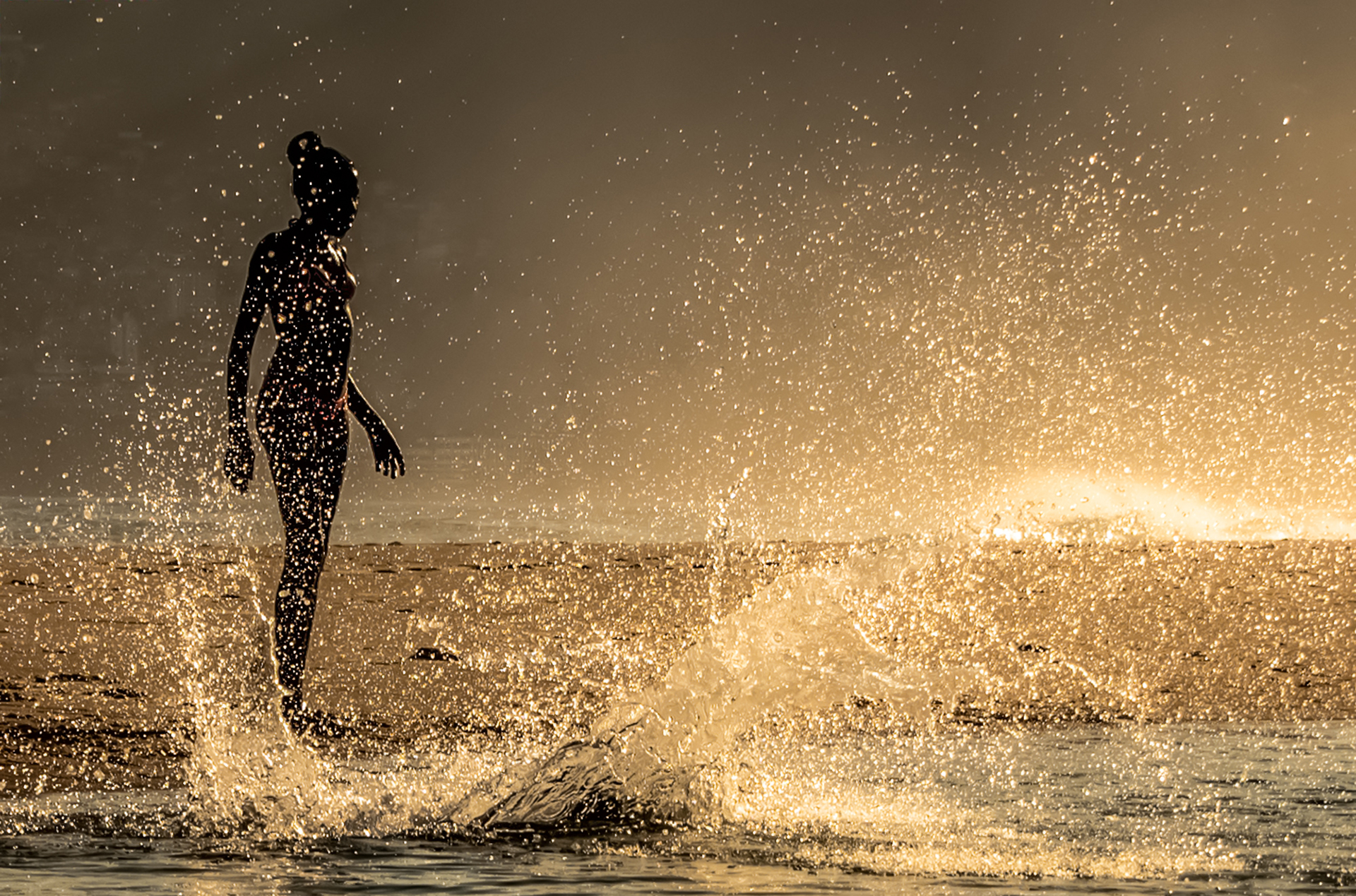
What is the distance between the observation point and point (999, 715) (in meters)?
7.15

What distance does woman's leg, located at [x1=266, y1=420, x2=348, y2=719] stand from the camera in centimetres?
598

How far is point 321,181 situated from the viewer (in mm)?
6172

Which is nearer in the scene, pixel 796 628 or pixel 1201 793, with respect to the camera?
pixel 1201 793

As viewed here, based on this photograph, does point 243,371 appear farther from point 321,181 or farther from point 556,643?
point 556,643

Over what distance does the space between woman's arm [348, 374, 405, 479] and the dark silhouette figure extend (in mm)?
235

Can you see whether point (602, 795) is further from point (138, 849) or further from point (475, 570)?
point (475, 570)

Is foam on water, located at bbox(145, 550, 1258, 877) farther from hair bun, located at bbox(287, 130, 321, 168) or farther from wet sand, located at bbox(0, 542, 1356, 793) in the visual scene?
hair bun, located at bbox(287, 130, 321, 168)

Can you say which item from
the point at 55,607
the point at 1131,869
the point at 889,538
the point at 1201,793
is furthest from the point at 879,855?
the point at 55,607

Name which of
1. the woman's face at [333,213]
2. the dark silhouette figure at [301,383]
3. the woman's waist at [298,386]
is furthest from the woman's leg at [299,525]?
the woman's face at [333,213]

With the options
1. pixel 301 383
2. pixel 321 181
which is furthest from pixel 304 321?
pixel 321 181

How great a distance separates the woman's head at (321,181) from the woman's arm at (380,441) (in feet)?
2.52

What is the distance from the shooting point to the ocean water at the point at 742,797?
3.90 m

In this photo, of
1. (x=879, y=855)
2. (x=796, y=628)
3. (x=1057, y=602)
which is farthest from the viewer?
(x=1057, y=602)

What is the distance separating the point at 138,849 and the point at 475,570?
1954 cm
